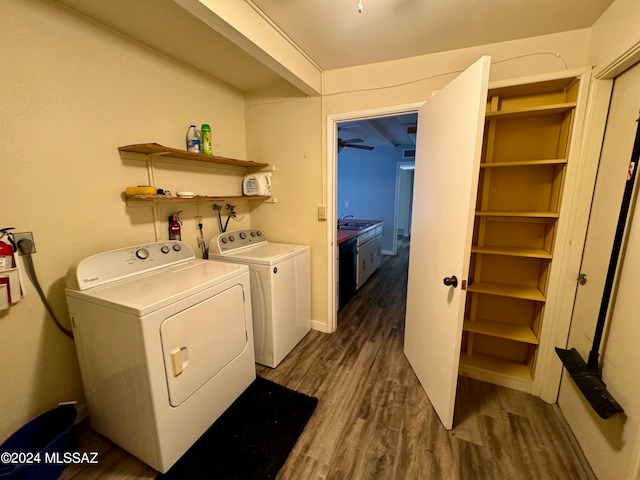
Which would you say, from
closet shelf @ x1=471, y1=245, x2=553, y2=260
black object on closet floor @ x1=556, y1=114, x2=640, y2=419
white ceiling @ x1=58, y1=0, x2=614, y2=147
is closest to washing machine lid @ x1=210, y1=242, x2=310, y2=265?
closet shelf @ x1=471, y1=245, x2=553, y2=260

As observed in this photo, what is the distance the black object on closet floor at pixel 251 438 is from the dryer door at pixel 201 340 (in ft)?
1.09

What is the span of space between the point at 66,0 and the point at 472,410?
327 centimetres

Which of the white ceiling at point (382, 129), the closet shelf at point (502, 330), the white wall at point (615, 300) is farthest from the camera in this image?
the white ceiling at point (382, 129)

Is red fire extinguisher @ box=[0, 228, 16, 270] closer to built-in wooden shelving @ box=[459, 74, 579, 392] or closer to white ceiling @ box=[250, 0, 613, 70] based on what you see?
white ceiling @ box=[250, 0, 613, 70]

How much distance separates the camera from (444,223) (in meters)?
1.50

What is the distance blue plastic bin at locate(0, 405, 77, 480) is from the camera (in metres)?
1.11

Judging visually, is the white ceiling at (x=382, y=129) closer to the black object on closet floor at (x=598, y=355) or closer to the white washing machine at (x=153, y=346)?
the black object on closet floor at (x=598, y=355)

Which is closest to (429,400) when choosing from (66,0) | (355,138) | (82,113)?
(82,113)

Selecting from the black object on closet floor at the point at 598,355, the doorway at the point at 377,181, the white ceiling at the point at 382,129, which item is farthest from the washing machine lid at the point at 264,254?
the doorway at the point at 377,181

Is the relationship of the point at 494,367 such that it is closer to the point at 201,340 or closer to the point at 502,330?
the point at 502,330

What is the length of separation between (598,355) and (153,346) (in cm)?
215

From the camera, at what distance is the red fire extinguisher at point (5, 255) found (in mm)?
1166

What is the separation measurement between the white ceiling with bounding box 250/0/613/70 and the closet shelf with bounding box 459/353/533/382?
2.24 metres

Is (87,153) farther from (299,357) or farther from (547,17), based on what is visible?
(547,17)
